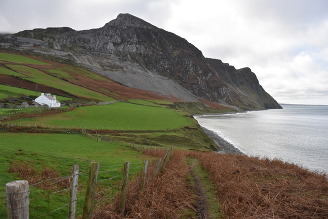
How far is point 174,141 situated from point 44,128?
80.7ft

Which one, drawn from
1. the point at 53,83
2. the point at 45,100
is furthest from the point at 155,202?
the point at 53,83

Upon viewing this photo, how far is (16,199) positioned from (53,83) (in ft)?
414

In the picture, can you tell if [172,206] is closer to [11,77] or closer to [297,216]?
[297,216]

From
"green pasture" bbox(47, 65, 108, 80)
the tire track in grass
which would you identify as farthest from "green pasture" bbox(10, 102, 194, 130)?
"green pasture" bbox(47, 65, 108, 80)

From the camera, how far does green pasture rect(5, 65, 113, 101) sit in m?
117

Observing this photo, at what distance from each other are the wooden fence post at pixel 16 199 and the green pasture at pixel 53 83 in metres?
110

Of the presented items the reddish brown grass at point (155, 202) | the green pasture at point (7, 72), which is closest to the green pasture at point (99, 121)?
the reddish brown grass at point (155, 202)

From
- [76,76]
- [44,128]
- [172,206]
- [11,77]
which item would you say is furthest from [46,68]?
[172,206]

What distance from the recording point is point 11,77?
4412 inches

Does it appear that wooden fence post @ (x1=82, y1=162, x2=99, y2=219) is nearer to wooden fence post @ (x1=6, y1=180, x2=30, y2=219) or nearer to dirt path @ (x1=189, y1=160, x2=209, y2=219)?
wooden fence post @ (x1=6, y1=180, x2=30, y2=219)

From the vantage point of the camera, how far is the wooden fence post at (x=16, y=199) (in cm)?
595

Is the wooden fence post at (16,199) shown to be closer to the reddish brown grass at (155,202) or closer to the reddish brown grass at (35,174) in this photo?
the reddish brown grass at (155,202)

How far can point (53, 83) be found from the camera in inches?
4823

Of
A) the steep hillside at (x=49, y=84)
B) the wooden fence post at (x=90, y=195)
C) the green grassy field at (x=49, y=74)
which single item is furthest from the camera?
the green grassy field at (x=49, y=74)
